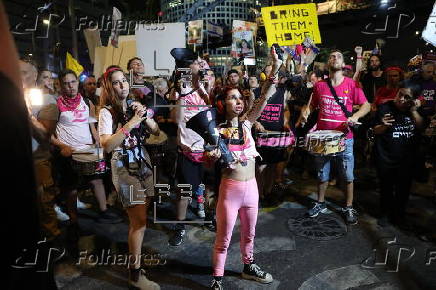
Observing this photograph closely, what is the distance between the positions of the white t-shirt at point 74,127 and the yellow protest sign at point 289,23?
4.46 metres

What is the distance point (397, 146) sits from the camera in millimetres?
4410

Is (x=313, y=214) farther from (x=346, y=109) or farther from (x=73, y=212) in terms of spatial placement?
(x=73, y=212)

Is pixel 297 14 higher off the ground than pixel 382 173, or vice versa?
Answer: pixel 297 14

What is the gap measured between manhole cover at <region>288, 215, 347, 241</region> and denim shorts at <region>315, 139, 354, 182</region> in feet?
2.09

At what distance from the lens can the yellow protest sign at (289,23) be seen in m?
7.11

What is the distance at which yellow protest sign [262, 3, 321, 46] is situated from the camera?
23.3 ft

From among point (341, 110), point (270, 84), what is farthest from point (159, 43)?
point (270, 84)

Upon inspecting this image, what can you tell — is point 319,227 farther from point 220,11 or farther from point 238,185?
point 220,11

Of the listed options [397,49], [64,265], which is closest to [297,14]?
[64,265]

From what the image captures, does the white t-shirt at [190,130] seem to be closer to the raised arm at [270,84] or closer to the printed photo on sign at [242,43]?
the raised arm at [270,84]

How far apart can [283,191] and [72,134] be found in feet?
12.7

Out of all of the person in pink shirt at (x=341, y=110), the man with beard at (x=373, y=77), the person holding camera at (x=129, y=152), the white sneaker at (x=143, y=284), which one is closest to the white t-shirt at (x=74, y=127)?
the person holding camera at (x=129, y=152)

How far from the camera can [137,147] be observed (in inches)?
124

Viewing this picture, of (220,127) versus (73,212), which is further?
(73,212)
